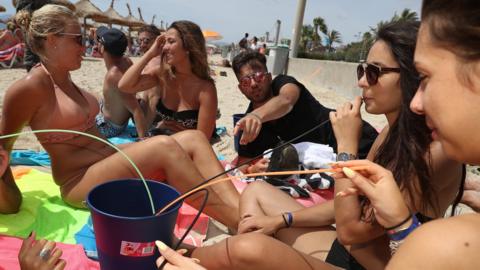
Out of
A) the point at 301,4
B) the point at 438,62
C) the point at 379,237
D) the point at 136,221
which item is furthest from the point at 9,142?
the point at 301,4

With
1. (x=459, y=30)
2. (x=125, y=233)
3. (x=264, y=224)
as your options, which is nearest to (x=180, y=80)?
(x=264, y=224)

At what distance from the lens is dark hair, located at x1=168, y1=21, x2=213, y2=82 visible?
3.61 metres

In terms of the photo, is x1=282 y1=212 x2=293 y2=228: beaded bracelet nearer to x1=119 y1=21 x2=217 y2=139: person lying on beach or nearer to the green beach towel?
the green beach towel

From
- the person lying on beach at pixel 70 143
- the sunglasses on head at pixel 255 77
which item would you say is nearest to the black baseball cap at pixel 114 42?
the person lying on beach at pixel 70 143

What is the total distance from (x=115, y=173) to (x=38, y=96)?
692 millimetres

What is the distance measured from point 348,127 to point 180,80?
2252 millimetres

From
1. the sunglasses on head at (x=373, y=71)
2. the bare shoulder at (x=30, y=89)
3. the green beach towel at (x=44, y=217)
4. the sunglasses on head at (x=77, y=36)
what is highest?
the sunglasses on head at (x=373, y=71)

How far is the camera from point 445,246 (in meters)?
0.76

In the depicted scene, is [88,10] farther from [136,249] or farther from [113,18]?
[136,249]

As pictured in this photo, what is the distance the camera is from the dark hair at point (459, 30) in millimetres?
868

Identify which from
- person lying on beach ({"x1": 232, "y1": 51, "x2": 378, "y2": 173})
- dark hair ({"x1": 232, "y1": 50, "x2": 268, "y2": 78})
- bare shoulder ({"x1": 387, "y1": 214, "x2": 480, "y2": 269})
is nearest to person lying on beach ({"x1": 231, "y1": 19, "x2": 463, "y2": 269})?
bare shoulder ({"x1": 387, "y1": 214, "x2": 480, "y2": 269})

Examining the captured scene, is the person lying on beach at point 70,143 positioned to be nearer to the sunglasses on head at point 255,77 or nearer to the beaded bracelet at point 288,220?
the beaded bracelet at point 288,220

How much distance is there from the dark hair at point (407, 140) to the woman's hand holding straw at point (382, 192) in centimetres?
38

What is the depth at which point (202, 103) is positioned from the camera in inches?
143
